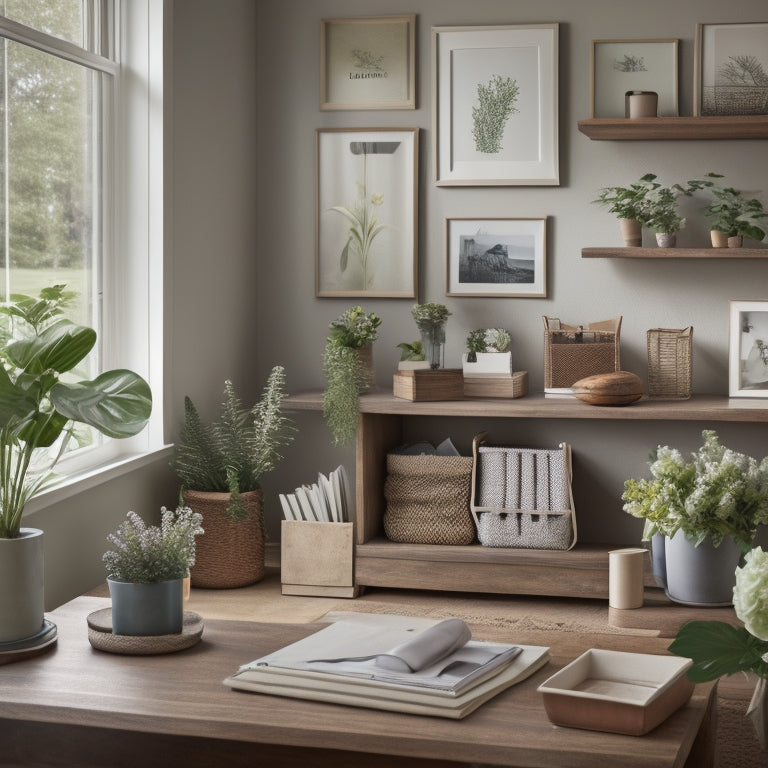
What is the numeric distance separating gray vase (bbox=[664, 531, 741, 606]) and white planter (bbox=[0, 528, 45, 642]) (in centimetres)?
187

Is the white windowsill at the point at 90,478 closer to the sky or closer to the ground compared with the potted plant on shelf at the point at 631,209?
closer to the ground

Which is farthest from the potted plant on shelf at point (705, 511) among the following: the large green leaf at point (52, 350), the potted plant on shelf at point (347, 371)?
the large green leaf at point (52, 350)

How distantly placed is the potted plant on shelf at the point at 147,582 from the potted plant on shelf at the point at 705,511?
1602 mm

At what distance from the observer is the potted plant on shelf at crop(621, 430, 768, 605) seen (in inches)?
121

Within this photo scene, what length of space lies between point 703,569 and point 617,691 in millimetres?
1641

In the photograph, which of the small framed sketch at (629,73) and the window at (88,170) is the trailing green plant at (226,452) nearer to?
the window at (88,170)

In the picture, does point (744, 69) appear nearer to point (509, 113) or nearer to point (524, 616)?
point (509, 113)

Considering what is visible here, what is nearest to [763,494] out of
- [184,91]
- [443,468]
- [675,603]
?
[675,603]

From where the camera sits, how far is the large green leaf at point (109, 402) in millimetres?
2104

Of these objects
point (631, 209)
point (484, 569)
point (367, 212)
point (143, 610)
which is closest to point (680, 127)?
point (631, 209)

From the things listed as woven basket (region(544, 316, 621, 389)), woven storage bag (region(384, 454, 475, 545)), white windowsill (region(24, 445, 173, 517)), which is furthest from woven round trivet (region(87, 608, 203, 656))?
woven basket (region(544, 316, 621, 389))

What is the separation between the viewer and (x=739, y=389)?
12.5ft

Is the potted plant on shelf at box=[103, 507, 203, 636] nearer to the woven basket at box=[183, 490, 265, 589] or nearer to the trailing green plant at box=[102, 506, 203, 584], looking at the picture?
the trailing green plant at box=[102, 506, 203, 584]

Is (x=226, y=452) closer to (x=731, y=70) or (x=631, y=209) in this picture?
(x=631, y=209)
